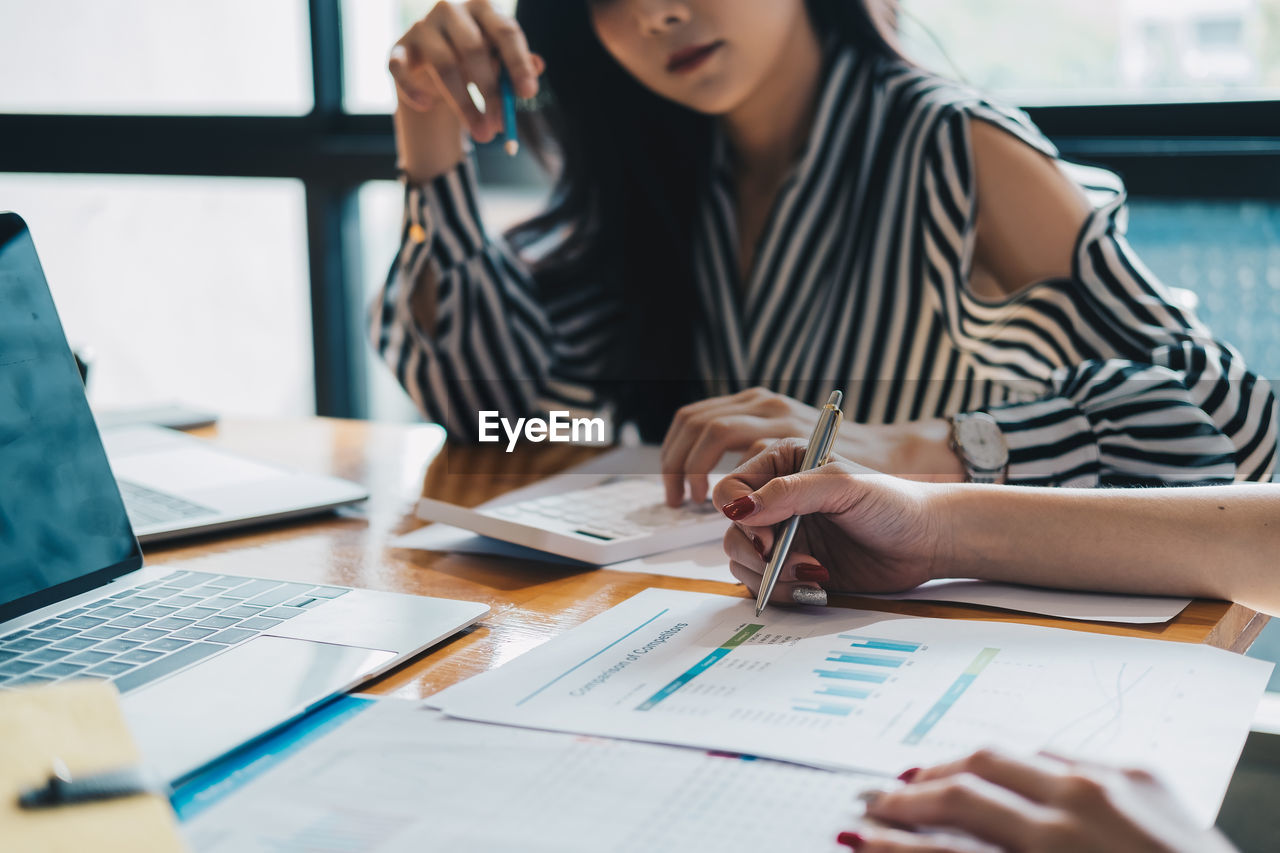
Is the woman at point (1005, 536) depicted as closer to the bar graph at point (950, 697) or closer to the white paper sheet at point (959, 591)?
the white paper sheet at point (959, 591)

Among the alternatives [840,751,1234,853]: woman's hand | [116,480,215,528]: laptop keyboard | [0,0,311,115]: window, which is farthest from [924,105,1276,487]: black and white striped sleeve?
[0,0,311,115]: window

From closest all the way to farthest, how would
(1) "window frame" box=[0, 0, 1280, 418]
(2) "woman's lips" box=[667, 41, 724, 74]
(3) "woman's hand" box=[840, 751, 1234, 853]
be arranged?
(3) "woman's hand" box=[840, 751, 1234, 853] < (2) "woman's lips" box=[667, 41, 724, 74] < (1) "window frame" box=[0, 0, 1280, 418]

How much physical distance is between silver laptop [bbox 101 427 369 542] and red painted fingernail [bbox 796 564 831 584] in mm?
412

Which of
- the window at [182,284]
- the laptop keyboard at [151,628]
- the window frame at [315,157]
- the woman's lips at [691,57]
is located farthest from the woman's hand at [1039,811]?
the window at [182,284]

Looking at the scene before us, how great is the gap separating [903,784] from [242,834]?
0.25 meters

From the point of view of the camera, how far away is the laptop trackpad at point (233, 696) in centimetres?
46

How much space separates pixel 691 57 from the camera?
1.24 m

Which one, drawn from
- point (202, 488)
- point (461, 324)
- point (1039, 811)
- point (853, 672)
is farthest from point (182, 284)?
point (1039, 811)

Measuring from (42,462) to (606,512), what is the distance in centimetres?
38

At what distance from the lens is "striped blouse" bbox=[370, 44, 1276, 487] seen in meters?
1.05

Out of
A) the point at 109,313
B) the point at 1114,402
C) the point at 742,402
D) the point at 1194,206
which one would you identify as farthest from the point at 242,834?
the point at 109,313

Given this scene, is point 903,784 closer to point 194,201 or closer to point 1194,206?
point 1194,206

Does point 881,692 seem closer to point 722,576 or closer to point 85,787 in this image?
point 722,576

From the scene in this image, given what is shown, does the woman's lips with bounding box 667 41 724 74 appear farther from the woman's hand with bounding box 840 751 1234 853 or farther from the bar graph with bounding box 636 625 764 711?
the woman's hand with bounding box 840 751 1234 853
